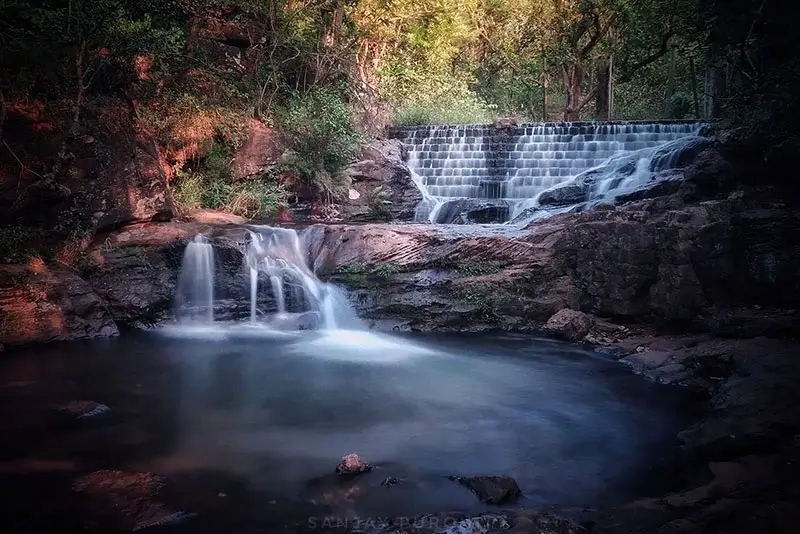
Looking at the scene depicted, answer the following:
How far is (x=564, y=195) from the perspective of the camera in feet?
46.9

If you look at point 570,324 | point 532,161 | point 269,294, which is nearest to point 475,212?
point 532,161

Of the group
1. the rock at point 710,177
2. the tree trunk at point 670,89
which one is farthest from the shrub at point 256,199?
the tree trunk at point 670,89

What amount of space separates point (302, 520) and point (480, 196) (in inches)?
511

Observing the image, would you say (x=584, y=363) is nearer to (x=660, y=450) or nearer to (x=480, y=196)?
(x=660, y=450)

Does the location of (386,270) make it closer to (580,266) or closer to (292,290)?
(292,290)

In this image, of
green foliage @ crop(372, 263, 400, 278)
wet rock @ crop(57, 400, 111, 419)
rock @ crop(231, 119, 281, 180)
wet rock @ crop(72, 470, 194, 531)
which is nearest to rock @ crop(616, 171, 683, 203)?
green foliage @ crop(372, 263, 400, 278)

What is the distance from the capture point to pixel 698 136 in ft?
48.6

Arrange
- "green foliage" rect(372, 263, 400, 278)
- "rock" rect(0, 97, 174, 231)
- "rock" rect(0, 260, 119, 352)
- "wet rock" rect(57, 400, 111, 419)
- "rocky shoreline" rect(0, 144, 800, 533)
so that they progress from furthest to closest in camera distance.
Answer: "green foliage" rect(372, 263, 400, 278) < "rock" rect(0, 97, 174, 231) < "rock" rect(0, 260, 119, 352) < "rocky shoreline" rect(0, 144, 800, 533) < "wet rock" rect(57, 400, 111, 419)

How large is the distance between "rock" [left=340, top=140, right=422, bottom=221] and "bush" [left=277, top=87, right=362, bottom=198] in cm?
43

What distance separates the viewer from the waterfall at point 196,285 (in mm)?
10656

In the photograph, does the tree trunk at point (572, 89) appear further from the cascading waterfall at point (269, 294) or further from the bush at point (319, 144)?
the cascading waterfall at point (269, 294)

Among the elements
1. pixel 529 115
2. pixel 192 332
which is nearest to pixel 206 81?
pixel 192 332

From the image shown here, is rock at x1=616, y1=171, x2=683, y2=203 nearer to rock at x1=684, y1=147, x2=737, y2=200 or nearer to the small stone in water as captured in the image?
rock at x1=684, y1=147, x2=737, y2=200

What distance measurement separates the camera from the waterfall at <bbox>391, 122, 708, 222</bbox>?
1421 cm
